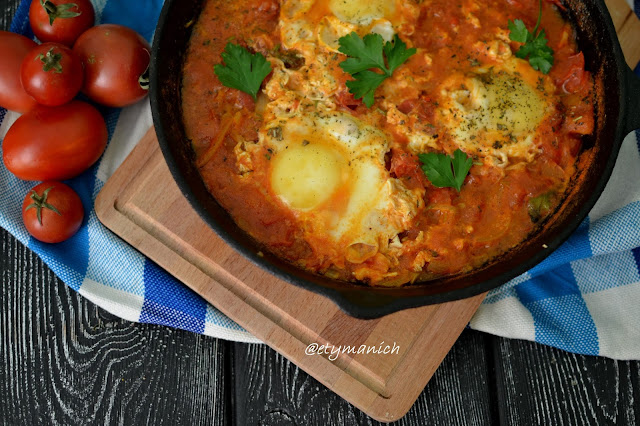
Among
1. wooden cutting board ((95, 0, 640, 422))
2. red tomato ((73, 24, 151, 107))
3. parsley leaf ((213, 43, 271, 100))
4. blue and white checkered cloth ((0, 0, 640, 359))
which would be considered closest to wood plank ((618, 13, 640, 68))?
blue and white checkered cloth ((0, 0, 640, 359))

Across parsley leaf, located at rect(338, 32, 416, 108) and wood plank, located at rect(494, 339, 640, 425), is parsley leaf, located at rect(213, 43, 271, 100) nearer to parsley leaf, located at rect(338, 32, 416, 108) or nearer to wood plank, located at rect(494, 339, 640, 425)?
parsley leaf, located at rect(338, 32, 416, 108)

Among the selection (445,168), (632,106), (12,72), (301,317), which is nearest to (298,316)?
(301,317)

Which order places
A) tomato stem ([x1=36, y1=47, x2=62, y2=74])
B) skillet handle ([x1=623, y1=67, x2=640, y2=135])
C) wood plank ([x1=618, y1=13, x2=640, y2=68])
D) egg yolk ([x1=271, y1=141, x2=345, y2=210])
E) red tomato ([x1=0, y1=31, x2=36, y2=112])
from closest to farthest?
1. skillet handle ([x1=623, y1=67, x2=640, y2=135])
2. egg yolk ([x1=271, y1=141, x2=345, y2=210])
3. tomato stem ([x1=36, y1=47, x2=62, y2=74])
4. red tomato ([x1=0, y1=31, x2=36, y2=112])
5. wood plank ([x1=618, y1=13, x2=640, y2=68])

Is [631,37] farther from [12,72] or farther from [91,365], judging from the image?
[91,365]

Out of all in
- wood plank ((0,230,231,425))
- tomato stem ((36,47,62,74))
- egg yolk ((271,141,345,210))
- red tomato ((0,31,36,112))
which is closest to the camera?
egg yolk ((271,141,345,210))

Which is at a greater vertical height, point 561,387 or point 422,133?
point 422,133

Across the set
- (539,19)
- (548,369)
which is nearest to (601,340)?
(548,369)
